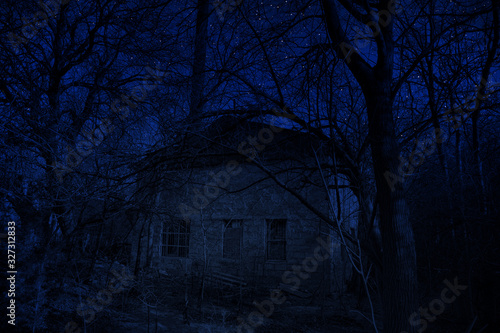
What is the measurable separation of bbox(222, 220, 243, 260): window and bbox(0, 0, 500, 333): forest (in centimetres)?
189

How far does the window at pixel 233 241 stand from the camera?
1114cm

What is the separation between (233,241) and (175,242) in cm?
264

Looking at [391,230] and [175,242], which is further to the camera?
[175,242]

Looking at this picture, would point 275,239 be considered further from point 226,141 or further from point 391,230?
point 391,230

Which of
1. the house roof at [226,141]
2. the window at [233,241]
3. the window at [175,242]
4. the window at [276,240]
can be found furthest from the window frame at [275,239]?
the house roof at [226,141]

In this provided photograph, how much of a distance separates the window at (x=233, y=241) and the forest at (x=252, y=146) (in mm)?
1891

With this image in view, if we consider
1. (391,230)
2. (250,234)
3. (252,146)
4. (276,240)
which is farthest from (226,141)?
(250,234)

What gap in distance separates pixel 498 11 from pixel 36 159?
5.57 m

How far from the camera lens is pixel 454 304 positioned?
7.43 metres

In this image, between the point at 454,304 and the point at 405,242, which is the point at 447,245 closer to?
the point at 454,304

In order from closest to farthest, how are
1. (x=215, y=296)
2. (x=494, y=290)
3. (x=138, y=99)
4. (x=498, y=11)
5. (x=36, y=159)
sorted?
(x=498, y=11)
(x=36, y=159)
(x=138, y=99)
(x=494, y=290)
(x=215, y=296)

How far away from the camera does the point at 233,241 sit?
37.1 ft

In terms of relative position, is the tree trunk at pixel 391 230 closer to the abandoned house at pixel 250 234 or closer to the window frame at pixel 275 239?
the abandoned house at pixel 250 234

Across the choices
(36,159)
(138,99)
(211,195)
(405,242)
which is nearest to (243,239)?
(211,195)
